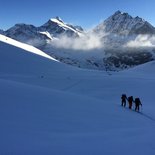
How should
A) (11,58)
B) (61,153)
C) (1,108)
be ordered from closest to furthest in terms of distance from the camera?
1. (61,153)
2. (1,108)
3. (11,58)

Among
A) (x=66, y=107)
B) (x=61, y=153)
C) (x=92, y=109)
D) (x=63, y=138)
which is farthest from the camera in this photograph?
(x=92, y=109)

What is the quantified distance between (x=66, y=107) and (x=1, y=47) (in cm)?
4788

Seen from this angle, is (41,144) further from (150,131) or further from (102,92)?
(102,92)

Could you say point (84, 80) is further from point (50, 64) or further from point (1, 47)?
point (1, 47)

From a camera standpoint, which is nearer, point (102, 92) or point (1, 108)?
point (1, 108)

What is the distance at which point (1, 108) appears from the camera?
1500 cm

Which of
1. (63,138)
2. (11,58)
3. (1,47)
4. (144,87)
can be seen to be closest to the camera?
(63,138)

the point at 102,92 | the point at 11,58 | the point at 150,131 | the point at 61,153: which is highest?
the point at 11,58

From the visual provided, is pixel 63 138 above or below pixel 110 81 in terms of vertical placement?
below

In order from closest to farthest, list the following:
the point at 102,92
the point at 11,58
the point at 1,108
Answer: the point at 1,108 < the point at 102,92 < the point at 11,58

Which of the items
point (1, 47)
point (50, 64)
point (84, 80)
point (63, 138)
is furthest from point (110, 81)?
point (63, 138)

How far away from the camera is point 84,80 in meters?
53.1

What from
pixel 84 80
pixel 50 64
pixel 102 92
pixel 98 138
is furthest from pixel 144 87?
pixel 98 138

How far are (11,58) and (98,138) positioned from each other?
1928 inches
